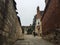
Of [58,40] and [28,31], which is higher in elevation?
[58,40]

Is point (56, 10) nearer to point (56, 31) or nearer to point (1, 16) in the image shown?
point (56, 31)

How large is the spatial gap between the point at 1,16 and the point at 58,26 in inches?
130

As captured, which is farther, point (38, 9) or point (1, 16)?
point (38, 9)

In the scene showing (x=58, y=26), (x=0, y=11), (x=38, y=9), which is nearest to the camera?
(x=0, y=11)

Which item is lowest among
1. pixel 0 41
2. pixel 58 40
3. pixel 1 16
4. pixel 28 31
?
pixel 28 31

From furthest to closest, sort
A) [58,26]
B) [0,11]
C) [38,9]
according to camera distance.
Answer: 1. [38,9]
2. [58,26]
3. [0,11]

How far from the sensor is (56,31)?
707 cm

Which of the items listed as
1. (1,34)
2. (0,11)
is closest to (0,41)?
(1,34)

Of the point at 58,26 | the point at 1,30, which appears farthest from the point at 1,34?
Result: the point at 58,26

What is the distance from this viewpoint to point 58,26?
6.78 meters

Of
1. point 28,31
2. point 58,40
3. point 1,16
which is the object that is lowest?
point 28,31

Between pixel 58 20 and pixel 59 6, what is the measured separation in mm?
648

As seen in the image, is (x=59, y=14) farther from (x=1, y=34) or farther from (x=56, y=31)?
(x=1, y=34)

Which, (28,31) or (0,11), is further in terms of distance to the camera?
(28,31)
